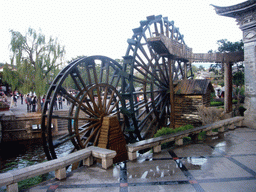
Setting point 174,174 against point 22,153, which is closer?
point 174,174

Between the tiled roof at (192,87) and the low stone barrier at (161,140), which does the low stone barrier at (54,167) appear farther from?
the tiled roof at (192,87)

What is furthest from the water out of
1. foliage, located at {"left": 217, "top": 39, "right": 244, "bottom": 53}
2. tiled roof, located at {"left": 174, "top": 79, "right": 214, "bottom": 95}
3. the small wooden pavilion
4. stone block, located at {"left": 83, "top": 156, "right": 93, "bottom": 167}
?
foliage, located at {"left": 217, "top": 39, "right": 244, "bottom": 53}

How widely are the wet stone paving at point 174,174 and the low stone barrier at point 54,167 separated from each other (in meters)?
0.19

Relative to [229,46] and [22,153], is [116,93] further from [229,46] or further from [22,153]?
[229,46]

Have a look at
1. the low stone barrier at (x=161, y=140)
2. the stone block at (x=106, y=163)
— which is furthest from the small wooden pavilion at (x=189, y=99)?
the stone block at (x=106, y=163)

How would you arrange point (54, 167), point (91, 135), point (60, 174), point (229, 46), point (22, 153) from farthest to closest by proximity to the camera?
1. point (229, 46)
2. point (22, 153)
3. point (91, 135)
4. point (60, 174)
5. point (54, 167)

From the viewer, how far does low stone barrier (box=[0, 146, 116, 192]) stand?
3411mm

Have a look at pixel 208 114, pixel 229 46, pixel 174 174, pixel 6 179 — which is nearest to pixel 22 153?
pixel 6 179

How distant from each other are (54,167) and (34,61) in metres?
15.6

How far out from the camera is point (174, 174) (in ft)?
14.5

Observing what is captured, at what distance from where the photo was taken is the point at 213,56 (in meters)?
11.4

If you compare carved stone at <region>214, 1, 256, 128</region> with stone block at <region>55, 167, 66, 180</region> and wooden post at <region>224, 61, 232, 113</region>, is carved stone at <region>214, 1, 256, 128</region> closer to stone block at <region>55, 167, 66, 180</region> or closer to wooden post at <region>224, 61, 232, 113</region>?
wooden post at <region>224, 61, 232, 113</region>

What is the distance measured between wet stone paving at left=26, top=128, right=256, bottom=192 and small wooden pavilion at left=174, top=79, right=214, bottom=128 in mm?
4255

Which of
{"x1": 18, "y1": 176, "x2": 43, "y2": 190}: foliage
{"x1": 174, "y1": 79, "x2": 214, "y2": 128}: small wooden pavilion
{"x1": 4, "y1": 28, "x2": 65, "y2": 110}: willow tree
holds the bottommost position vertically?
{"x1": 18, "y1": 176, "x2": 43, "y2": 190}: foliage
